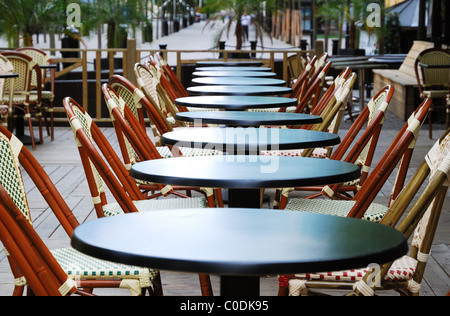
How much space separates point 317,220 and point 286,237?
166mm

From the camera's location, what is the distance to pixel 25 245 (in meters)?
1.69

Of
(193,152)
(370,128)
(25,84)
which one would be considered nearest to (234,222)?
(370,128)

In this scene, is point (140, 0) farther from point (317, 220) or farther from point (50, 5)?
point (317, 220)

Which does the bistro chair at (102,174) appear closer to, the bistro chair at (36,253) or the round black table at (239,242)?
the bistro chair at (36,253)

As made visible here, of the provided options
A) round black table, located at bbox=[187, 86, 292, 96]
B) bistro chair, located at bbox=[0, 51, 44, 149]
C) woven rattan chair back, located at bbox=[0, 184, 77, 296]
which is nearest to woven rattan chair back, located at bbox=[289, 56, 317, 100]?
round black table, located at bbox=[187, 86, 292, 96]

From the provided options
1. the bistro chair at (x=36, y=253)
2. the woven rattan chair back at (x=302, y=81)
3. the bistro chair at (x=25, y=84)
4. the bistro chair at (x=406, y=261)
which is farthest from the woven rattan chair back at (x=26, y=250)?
the bistro chair at (x=25, y=84)

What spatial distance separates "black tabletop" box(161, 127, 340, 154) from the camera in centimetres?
234

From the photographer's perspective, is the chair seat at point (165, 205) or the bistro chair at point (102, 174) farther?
the chair seat at point (165, 205)

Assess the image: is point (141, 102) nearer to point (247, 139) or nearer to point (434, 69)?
point (247, 139)

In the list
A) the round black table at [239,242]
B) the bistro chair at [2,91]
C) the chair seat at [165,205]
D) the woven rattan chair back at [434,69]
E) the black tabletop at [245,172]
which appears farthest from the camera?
the woven rattan chair back at [434,69]

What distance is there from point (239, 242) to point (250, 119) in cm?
190

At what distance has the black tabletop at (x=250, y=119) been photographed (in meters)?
3.13

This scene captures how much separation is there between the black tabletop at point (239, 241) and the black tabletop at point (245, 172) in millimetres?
224
